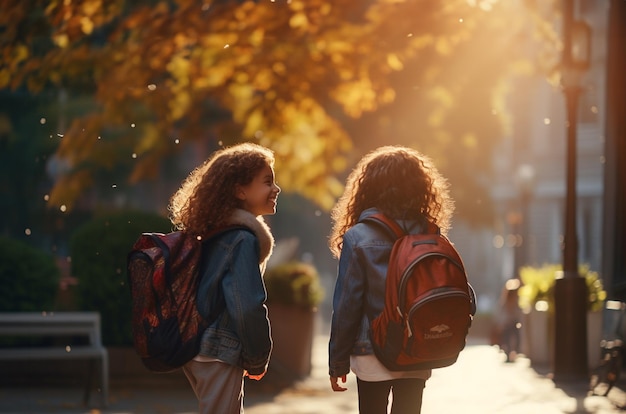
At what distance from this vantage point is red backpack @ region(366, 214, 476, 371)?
5.88m

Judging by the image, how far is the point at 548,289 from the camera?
17.8m

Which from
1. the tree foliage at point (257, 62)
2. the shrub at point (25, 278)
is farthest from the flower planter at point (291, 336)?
the tree foliage at point (257, 62)

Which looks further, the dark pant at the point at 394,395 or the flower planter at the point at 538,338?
the flower planter at the point at 538,338

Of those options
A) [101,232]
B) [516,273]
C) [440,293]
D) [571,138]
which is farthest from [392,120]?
[440,293]

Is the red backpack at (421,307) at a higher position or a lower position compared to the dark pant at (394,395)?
higher

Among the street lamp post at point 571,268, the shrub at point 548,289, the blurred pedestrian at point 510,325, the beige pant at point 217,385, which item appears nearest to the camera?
the beige pant at point 217,385

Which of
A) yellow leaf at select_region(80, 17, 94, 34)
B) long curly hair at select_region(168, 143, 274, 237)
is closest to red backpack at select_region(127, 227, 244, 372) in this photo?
long curly hair at select_region(168, 143, 274, 237)

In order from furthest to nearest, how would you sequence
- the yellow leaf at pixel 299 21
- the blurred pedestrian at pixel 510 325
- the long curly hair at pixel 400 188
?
the blurred pedestrian at pixel 510 325
the yellow leaf at pixel 299 21
the long curly hair at pixel 400 188

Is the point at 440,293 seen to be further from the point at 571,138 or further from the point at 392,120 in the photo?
the point at 392,120

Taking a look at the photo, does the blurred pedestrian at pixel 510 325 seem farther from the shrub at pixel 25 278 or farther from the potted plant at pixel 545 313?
the shrub at pixel 25 278

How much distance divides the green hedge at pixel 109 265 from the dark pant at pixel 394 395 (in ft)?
25.0

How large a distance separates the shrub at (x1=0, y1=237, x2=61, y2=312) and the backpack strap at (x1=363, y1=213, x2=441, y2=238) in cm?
860

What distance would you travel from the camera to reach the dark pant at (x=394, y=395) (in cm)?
608

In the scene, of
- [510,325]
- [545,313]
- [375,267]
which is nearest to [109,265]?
[545,313]
